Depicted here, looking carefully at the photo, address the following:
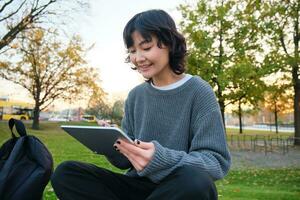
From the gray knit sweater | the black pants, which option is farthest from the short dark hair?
the black pants

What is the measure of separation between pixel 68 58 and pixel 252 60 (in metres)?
16.7

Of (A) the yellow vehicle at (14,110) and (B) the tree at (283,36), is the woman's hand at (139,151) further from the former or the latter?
(A) the yellow vehicle at (14,110)

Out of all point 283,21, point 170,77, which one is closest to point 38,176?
point 170,77

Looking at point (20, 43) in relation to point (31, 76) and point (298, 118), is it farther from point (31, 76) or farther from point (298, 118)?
point (298, 118)

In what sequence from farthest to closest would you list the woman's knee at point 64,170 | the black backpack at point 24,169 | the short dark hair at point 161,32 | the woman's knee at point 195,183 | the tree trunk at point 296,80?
the tree trunk at point 296,80, the black backpack at point 24,169, the short dark hair at point 161,32, the woman's knee at point 64,170, the woman's knee at point 195,183

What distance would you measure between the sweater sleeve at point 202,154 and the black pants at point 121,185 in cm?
5

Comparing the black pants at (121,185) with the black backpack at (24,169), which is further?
the black backpack at (24,169)

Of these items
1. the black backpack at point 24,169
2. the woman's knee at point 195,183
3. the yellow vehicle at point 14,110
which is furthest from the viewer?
the yellow vehicle at point 14,110

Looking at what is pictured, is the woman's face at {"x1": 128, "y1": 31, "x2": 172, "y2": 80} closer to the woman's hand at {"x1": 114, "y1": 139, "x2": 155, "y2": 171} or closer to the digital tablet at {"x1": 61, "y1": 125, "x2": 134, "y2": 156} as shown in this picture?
the digital tablet at {"x1": 61, "y1": 125, "x2": 134, "y2": 156}

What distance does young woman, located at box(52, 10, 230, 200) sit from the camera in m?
1.67

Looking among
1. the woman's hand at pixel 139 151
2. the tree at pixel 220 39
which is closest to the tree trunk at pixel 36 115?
the tree at pixel 220 39

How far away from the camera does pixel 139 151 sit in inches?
65.4

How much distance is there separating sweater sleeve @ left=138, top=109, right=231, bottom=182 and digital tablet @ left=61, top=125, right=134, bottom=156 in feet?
0.57

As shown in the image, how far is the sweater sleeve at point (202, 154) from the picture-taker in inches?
66.9
